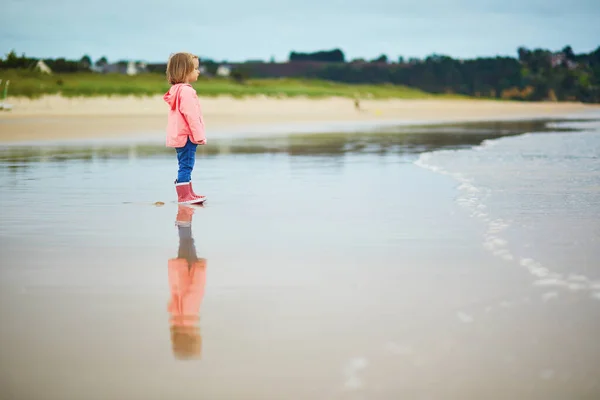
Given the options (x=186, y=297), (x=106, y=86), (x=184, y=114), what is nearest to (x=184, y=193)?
(x=184, y=114)

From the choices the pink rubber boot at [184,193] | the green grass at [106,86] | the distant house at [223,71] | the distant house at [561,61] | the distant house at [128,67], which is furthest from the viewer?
the distant house at [561,61]

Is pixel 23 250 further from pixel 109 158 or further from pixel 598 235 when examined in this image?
pixel 109 158

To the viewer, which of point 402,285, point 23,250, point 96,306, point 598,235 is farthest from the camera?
point 598,235

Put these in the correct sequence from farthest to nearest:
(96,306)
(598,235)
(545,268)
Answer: (598,235) → (545,268) → (96,306)

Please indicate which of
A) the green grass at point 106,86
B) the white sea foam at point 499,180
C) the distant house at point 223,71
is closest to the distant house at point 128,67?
the distant house at point 223,71

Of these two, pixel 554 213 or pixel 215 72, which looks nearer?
pixel 554 213

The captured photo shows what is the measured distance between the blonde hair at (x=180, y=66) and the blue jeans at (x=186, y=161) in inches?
26.3

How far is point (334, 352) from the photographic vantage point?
3.46 m

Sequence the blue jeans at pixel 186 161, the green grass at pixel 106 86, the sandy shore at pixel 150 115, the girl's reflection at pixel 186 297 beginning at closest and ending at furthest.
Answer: the girl's reflection at pixel 186 297 → the blue jeans at pixel 186 161 → the sandy shore at pixel 150 115 → the green grass at pixel 106 86

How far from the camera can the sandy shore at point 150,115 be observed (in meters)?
25.4

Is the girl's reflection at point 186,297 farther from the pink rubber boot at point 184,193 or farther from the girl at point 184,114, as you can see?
the girl at point 184,114

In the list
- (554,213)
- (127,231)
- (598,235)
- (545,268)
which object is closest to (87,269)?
(127,231)

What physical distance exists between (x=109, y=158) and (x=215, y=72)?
72.9 meters

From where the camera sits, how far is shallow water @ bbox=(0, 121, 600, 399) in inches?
125
